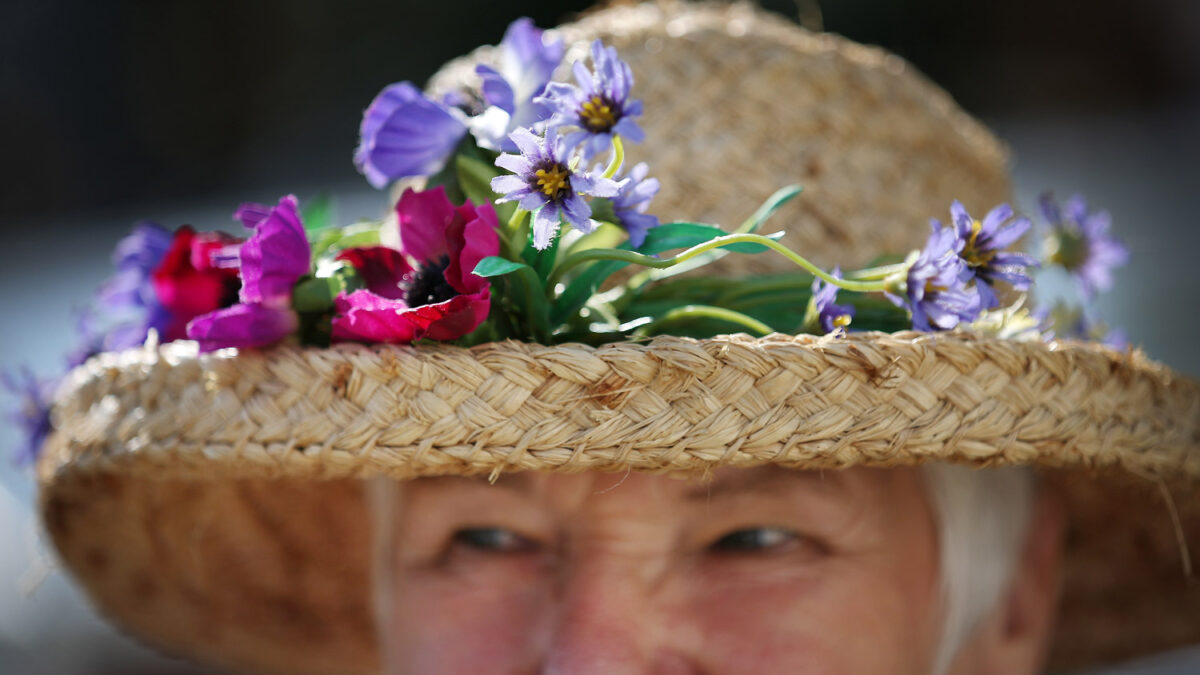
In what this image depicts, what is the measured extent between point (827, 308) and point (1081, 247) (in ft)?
1.45

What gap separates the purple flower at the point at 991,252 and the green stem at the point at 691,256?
80 mm

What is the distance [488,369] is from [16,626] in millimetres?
2732

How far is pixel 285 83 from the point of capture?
6.06 m

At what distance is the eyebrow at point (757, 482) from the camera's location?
102 cm

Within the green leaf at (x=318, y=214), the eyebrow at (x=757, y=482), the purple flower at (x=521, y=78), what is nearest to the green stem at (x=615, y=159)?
the purple flower at (x=521, y=78)

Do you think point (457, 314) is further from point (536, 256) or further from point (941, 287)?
point (941, 287)

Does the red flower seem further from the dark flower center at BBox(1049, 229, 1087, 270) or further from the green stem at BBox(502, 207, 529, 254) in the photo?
the dark flower center at BBox(1049, 229, 1087, 270)

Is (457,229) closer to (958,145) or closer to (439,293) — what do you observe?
(439,293)

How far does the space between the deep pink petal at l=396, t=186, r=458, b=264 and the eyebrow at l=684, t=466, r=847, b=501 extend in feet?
1.13

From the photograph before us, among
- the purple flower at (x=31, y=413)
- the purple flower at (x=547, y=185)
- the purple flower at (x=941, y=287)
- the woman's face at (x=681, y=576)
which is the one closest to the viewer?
the purple flower at (x=547, y=185)


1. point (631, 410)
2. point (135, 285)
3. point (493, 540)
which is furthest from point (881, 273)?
point (135, 285)

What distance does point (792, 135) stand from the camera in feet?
3.96

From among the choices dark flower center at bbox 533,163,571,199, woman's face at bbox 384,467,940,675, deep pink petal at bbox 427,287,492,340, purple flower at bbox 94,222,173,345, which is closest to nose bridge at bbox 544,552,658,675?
woman's face at bbox 384,467,940,675

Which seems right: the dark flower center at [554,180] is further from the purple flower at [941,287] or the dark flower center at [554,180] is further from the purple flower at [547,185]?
the purple flower at [941,287]
